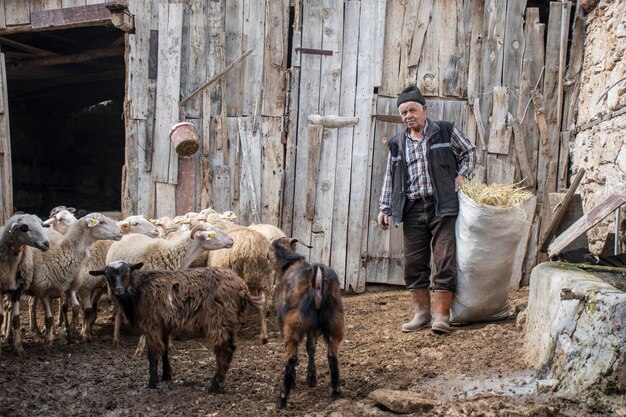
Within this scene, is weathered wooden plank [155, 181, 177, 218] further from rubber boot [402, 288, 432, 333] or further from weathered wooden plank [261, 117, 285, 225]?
rubber boot [402, 288, 432, 333]

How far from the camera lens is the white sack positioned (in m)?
5.77

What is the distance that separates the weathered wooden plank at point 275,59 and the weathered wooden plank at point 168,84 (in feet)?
4.27

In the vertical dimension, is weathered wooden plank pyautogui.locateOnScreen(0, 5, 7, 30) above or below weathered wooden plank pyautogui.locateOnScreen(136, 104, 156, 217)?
above

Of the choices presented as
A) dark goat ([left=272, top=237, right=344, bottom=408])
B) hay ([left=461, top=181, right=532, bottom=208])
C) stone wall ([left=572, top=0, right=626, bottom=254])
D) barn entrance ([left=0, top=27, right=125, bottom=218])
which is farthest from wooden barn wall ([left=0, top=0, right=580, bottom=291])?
barn entrance ([left=0, top=27, right=125, bottom=218])

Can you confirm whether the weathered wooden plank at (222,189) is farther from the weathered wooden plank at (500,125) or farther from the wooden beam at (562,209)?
the wooden beam at (562,209)

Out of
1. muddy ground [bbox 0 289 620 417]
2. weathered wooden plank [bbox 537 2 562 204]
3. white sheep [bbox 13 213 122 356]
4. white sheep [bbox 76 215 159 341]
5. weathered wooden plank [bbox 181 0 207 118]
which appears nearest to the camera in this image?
muddy ground [bbox 0 289 620 417]

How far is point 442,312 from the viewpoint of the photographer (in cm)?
595

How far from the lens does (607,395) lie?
11.8ft

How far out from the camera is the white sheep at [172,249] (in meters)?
6.90

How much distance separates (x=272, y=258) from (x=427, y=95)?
4.50 m

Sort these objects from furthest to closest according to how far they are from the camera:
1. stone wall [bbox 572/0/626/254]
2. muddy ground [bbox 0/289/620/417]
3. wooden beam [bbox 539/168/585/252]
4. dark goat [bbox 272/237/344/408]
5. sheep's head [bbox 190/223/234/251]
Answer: sheep's head [bbox 190/223/234/251], stone wall [bbox 572/0/626/254], wooden beam [bbox 539/168/585/252], dark goat [bbox 272/237/344/408], muddy ground [bbox 0/289/620/417]

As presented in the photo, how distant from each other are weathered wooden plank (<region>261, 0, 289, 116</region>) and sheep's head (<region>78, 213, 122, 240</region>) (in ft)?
9.92

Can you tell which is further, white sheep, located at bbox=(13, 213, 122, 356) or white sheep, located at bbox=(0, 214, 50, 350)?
white sheep, located at bbox=(13, 213, 122, 356)

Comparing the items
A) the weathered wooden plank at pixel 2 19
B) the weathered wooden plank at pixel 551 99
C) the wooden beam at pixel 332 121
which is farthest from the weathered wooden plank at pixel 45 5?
the weathered wooden plank at pixel 551 99
